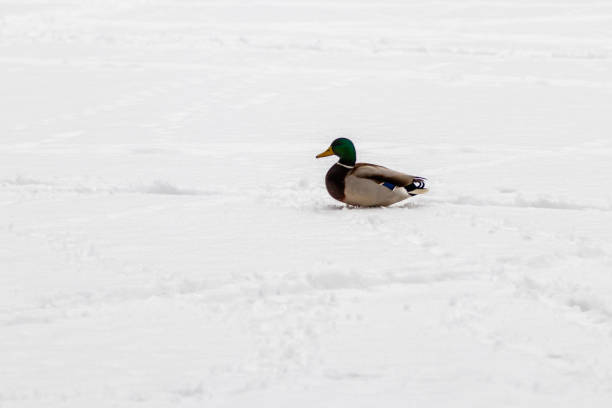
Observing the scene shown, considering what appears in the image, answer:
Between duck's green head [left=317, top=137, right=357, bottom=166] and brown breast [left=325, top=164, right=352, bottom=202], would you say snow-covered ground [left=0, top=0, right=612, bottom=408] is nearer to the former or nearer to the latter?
brown breast [left=325, top=164, right=352, bottom=202]

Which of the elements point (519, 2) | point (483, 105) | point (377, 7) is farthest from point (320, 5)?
point (483, 105)

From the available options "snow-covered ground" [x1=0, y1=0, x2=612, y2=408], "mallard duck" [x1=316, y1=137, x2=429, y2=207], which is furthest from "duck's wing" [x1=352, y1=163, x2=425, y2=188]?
"snow-covered ground" [x1=0, y1=0, x2=612, y2=408]

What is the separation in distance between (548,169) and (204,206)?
304cm

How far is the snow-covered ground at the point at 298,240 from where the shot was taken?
350 cm

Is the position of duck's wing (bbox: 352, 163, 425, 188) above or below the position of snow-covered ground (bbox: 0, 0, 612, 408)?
above

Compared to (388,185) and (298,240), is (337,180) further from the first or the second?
(298,240)

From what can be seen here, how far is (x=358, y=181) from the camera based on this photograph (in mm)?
5812

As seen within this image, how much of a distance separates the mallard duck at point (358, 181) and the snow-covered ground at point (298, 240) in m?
0.13

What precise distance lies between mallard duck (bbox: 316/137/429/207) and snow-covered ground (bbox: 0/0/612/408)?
0.13m

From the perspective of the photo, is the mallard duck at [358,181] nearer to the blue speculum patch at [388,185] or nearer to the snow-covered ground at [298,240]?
the blue speculum patch at [388,185]

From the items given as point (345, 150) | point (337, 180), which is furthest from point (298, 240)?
point (345, 150)

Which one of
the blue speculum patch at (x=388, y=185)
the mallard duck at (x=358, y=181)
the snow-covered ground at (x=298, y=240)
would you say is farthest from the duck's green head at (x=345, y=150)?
the snow-covered ground at (x=298, y=240)

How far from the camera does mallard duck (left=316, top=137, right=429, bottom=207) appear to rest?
5820mm

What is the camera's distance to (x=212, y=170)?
7.38 m
